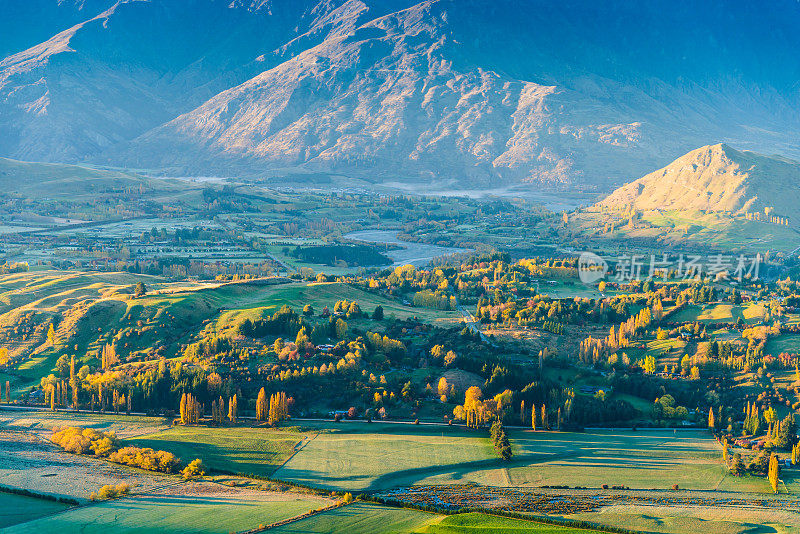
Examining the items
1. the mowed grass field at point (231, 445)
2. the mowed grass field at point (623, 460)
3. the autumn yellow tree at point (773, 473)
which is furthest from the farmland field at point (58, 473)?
the autumn yellow tree at point (773, 473)

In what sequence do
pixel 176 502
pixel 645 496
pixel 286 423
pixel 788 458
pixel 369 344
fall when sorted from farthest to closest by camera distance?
pixel 369 344 → pixel 286 423 → pixel 788 458 → pixel 645 496 → pixel 176 502

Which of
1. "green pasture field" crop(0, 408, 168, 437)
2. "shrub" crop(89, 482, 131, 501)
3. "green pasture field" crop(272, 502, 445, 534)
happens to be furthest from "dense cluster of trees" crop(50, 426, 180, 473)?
"green pasture field" crop(272, 502, 445, 534)

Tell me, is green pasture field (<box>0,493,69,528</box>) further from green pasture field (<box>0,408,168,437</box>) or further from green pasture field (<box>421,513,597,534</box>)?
green pasture field (<box>421,513,597,534</box>)

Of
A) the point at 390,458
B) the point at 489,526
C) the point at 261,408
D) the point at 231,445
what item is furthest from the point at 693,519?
the point at 261,408

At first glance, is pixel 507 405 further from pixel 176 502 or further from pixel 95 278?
pixel 95 278

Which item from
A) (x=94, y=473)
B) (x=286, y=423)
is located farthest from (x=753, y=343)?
(x=94, y=473)

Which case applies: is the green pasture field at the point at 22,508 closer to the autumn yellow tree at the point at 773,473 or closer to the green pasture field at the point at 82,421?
the green pasture field at the point at 82,421

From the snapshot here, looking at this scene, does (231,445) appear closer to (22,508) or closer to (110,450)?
(110,450)
